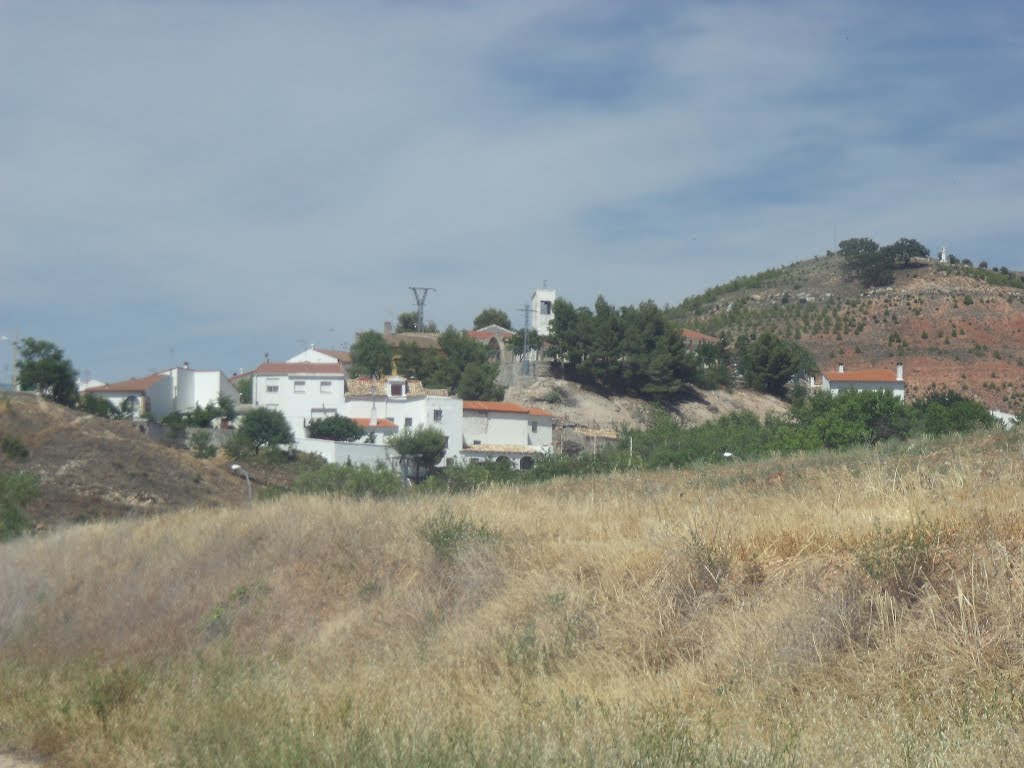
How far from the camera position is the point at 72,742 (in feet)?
26.8

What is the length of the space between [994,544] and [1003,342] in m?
80.3

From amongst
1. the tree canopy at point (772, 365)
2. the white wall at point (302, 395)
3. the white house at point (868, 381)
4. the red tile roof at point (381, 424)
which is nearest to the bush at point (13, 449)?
the red tile roof at point (381, 424)

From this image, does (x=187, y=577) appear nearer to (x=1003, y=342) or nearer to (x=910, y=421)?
(x=910, y=421)

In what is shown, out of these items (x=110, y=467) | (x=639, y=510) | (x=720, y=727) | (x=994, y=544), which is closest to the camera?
(x=720, y=727)

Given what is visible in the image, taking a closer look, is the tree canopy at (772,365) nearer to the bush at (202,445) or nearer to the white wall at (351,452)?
the white wall at (351,452)

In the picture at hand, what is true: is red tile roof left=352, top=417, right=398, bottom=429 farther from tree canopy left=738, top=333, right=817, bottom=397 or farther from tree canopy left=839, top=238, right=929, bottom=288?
tree canopy left=839, top=238, right=929, bottom=288

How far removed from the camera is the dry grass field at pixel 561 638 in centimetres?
596

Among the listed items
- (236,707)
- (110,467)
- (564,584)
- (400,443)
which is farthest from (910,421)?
(236,707)

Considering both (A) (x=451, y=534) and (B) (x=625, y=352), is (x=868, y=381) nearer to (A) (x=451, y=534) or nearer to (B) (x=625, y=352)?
(B) (x=625, y=352)

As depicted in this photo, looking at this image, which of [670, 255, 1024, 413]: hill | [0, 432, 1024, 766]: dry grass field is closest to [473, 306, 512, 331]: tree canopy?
[670, 255, 1024, 413]: hill

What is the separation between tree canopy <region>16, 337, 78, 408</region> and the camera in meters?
64.1

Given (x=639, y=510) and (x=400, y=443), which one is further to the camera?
(x=400, y=443)

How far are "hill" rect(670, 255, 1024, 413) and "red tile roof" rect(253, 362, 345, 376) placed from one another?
36595 mm

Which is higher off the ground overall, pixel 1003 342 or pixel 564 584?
pixel 1003 342
